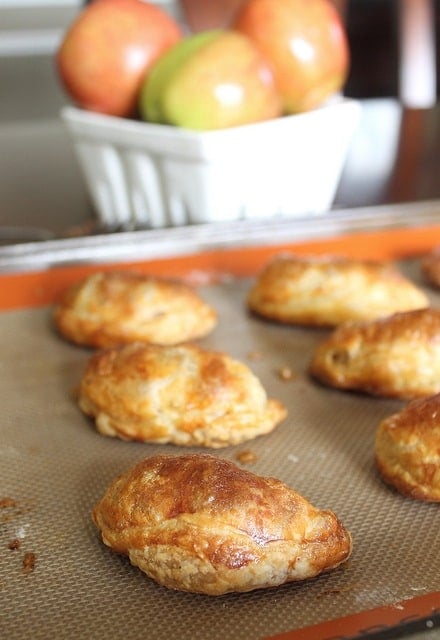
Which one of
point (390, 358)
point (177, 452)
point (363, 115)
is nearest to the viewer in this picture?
point (177, 452)

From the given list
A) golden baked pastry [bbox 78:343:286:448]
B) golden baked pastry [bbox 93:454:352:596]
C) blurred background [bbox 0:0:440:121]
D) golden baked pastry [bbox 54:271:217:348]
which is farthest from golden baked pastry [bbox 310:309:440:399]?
blurred background [bbox 0:0:440:121]

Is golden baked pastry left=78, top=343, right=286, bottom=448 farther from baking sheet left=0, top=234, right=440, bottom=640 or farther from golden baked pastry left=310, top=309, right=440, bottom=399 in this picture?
golden baked pastry left=310, top=309, right=440, bottom=399

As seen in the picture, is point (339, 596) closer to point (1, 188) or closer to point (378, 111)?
point (1, 188)

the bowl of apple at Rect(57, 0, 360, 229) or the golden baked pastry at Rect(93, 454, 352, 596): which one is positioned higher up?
the bowl of apple at Rect(57, 0, 360, 229)

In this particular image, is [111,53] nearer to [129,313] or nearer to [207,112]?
[207,112]

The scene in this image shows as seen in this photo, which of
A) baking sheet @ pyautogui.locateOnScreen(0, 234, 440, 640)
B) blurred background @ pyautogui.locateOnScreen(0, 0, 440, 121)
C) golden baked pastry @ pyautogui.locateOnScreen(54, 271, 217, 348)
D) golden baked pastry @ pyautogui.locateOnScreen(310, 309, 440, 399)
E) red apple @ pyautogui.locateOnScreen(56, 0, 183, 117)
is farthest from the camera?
blurred background @ pyautogui.locateOnScreen(0, 0, 440, 121)

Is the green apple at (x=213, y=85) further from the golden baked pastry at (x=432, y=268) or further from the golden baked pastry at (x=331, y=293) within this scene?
the golden baked pastry at (x=432, y=268)

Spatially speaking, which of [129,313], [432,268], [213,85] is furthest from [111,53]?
[432,268]

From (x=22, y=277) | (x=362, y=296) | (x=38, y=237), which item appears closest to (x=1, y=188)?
(x=38, y=237)
